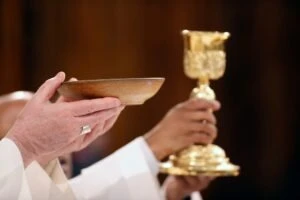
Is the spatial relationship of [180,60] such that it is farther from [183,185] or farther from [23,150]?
[23,150]

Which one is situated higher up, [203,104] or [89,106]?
[89,106]

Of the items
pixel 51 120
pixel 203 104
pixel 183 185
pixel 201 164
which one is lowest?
pixel 183 185

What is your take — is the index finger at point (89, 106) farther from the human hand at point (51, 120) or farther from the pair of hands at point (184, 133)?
the pair of hands at point (184, 133)

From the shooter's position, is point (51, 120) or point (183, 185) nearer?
point (51, 120)

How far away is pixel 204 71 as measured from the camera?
188 centimetres

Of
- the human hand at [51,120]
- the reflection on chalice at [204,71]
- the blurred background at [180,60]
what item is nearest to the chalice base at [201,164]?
the reflection on chalice at [204,71]

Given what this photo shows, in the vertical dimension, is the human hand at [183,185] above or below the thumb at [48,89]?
below

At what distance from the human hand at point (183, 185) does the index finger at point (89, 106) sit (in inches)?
33.5

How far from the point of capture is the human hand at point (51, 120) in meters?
1.25

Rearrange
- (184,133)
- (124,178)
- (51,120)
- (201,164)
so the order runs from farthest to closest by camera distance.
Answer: (124,178)
(184,133)
(201,164)
(51,120)

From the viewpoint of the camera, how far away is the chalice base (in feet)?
6.04

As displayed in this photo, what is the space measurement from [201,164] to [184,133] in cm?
14

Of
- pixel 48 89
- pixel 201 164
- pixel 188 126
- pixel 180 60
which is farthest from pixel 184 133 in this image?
pixel 180 60

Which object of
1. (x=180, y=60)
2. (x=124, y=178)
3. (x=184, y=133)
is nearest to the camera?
(x=184, y=133)
